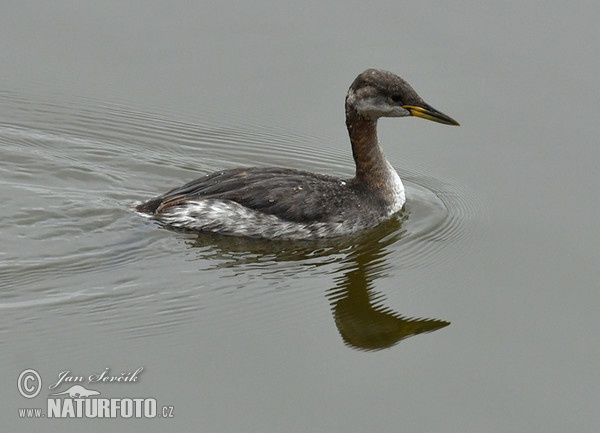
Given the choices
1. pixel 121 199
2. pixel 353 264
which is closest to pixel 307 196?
pixel 353 264

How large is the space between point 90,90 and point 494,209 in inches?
191

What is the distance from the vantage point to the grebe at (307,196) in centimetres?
1091

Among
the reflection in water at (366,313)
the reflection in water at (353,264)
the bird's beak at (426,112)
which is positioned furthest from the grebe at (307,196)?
the reflection in water at (366,313)

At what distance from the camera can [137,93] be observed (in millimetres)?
13367

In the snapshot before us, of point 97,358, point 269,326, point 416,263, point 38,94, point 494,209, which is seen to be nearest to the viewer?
point 97,358

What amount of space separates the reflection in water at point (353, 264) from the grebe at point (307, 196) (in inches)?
4.7

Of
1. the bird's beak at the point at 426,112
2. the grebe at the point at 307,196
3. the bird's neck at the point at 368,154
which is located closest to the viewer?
the grebe at the point at 307,196

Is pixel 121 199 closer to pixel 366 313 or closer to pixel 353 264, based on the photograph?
pixel 353 264

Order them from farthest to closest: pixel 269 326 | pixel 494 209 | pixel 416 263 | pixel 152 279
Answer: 1. pixel 494 209
2. pixel 416 263
3. pixel 152 279
4. pixel 269 326

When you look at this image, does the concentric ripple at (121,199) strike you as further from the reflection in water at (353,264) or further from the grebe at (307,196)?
the grebe at (307,196)

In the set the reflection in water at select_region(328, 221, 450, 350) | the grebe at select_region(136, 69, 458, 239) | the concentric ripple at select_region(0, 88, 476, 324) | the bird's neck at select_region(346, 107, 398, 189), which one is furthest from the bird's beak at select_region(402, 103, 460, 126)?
the reflection in water at select_region(328, 221, 450, 350)

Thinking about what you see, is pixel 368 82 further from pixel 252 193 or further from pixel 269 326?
pixel 269 326

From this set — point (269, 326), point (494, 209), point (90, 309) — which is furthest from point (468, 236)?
point (90, 309)

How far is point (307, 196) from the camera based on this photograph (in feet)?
36.1
